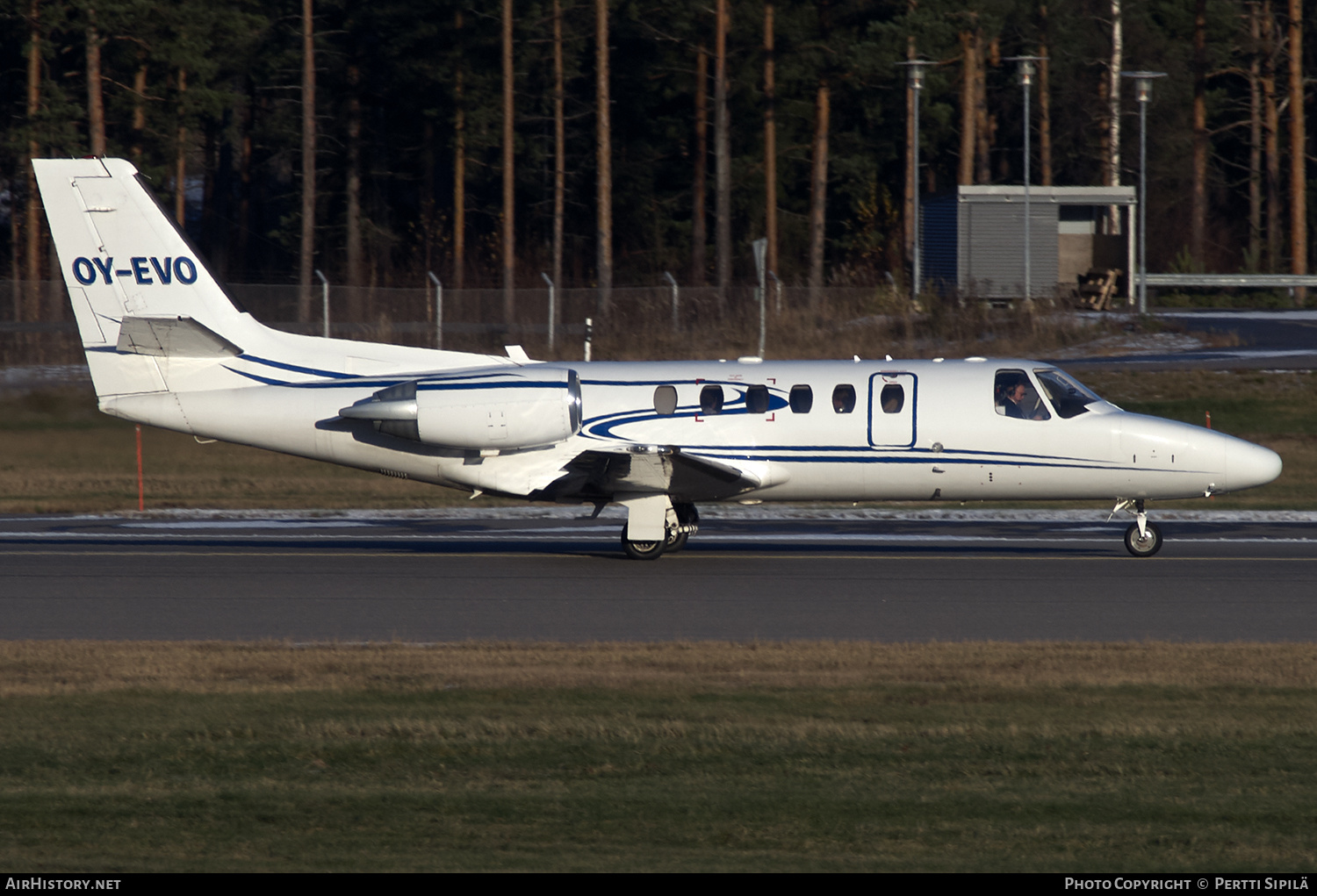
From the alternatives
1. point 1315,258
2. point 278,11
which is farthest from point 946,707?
point 1315,258

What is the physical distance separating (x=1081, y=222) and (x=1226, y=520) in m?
30.3

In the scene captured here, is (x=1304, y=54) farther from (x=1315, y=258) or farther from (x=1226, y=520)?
(x=1226, y=520)

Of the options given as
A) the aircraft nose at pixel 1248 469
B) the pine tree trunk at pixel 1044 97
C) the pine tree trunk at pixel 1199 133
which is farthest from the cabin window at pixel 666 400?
the pine tree trunk at pixel 1199 133

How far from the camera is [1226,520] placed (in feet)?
73.9

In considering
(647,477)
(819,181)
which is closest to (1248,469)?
(647,477)

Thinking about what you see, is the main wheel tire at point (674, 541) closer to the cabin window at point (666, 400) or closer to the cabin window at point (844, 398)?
the cabin window at point (666, 400)

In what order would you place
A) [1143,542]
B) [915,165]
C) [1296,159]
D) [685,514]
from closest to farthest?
[1143,542] → [685,514] → [915,165] → [1296,159]

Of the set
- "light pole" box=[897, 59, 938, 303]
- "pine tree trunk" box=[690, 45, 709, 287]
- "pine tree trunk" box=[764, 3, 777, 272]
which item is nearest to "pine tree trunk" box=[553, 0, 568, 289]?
"pine tree trunk" box=[690, 45, 709, 287]

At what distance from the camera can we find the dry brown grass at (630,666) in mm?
10797

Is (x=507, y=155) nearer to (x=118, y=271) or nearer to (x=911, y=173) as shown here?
(x=911, y=173)

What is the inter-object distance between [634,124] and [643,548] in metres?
47.4

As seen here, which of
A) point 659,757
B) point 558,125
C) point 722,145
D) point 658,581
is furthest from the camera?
point 558,125

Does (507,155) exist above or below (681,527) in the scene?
above

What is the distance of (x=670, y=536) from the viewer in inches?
726
